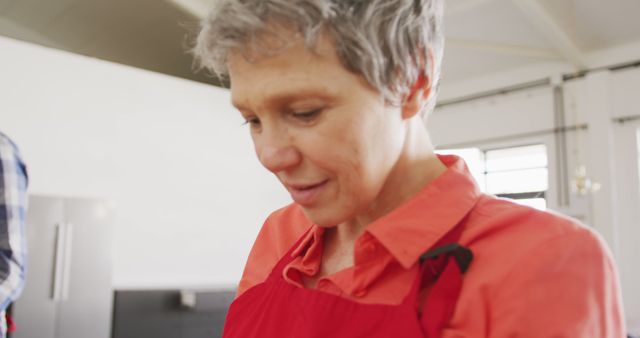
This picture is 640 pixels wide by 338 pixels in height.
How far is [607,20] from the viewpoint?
451cm

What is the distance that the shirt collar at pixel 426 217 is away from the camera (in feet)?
2.49

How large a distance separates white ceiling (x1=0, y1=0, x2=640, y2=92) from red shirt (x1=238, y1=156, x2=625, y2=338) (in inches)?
126

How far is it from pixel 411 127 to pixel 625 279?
4.82 m

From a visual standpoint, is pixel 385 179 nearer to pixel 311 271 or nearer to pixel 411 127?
pixel 411 127

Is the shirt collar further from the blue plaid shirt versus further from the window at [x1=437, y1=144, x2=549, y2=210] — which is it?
the window at [x1=437, y1=144, x2=549, y2=210]

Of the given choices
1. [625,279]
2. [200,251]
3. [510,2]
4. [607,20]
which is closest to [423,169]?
[200,251]

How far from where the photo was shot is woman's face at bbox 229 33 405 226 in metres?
0.73

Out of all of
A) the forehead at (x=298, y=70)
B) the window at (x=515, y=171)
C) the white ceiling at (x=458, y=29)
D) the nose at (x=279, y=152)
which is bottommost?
the nose at (x=279, y=152)

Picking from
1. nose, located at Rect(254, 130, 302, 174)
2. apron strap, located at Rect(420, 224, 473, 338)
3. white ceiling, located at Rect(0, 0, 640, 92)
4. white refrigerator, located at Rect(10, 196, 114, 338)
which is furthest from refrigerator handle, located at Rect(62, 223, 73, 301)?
apron strap, located at Rect(420, 224, 473, 338)

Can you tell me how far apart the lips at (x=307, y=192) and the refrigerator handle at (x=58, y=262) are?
254 centimetres

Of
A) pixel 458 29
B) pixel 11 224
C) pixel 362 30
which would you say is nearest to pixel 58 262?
pixel 11 224

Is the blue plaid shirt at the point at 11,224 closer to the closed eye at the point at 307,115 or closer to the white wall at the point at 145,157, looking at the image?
the closed eye at the point at 307,115

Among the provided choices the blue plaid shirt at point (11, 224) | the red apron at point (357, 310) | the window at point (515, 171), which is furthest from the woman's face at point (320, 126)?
the window at point (515, 171)

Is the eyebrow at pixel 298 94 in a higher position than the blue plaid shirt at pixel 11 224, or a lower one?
higher
